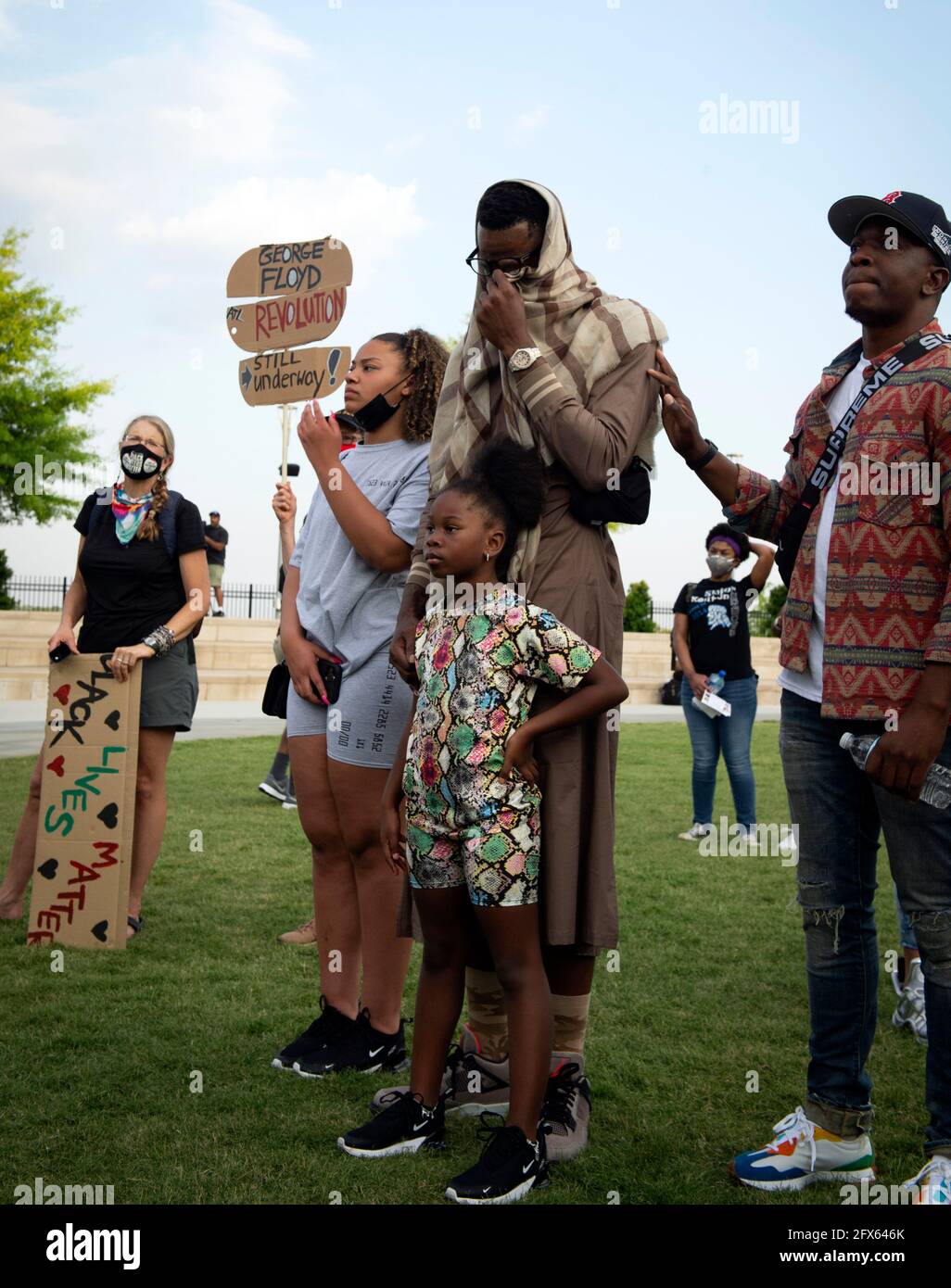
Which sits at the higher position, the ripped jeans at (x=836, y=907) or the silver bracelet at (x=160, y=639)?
the silver bracelet at (x=160, y=639)

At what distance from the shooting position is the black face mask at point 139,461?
549 centimetres

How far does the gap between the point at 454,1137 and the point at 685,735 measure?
14.0m

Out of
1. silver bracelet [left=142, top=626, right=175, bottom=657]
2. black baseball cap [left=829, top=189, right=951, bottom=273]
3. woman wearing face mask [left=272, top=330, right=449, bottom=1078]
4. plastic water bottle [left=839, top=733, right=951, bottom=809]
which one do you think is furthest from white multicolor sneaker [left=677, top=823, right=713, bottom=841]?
black baseball cap [left=829, top=189, right=951, bottom=273]

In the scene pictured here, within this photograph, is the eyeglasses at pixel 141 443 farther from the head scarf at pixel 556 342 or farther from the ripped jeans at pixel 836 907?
the ripped jeans at pixel 836 907

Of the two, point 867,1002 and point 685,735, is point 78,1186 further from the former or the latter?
point 685,735

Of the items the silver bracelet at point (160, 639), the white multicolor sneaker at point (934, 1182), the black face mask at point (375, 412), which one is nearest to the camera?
the white multicolor sneaker at point (934, 1182)

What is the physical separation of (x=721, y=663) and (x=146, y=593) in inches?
178

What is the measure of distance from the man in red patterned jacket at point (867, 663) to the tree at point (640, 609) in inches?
1102

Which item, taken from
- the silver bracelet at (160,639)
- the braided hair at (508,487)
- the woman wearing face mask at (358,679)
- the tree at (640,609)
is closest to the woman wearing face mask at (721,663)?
the silver bracelet at (160,639)

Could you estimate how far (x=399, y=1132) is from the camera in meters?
3.13

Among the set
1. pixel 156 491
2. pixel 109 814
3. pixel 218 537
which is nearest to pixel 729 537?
pixel 156 491

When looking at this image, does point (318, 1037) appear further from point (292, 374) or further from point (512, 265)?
point (292, 374)

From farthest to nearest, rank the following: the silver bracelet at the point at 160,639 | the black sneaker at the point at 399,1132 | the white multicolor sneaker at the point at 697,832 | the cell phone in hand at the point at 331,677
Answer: the white multicolor sneaker at the point at 697,832 → the silver bracelet at the point at 160,639 → the cell phone in hand at the point at 331,677 → the black sneaker at the point at 399,1132
